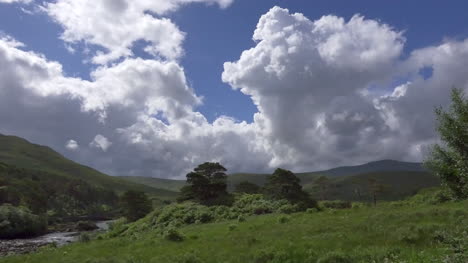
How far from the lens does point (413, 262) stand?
593 inches

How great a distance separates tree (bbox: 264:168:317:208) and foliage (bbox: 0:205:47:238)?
191ft

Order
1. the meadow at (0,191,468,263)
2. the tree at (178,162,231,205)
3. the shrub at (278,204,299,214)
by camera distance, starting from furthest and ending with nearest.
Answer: the tree at (178,162,231,205)
the shrub at (278,204,299,214)
the meadow at (0,191,468,263)

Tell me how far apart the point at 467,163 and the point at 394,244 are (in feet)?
20.6

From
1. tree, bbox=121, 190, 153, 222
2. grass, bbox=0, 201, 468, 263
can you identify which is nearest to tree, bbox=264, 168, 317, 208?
grass, bbox=0, 201, 468, 263

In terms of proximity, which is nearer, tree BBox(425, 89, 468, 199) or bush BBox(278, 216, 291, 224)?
tree BBox(425, 89, 468, 199)

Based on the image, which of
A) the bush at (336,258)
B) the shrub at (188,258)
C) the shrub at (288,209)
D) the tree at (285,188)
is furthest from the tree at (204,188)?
the bush at (336,258)

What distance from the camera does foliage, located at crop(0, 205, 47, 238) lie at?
8062 centimetres

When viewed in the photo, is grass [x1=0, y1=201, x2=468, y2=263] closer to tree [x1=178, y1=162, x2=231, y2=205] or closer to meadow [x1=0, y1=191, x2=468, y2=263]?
meadow [x1=0, y1=191, x2=468, y2=263]

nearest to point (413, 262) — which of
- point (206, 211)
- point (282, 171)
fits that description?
point (206, 211)

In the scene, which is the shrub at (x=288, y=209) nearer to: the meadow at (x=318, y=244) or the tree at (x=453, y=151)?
the meadow at (x=318, y=244)

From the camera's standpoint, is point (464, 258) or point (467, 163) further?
point (467, 163)

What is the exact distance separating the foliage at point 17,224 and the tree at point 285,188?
58.3 metres

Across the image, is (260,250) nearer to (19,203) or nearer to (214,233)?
(214,233)

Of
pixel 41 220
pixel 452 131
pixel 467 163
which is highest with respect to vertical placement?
pixel 452 131
